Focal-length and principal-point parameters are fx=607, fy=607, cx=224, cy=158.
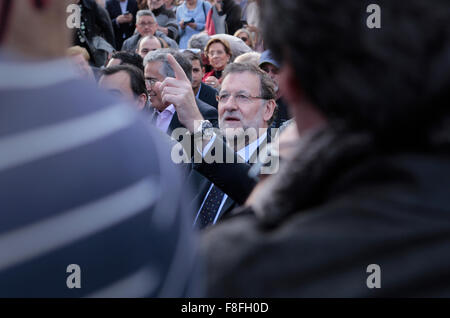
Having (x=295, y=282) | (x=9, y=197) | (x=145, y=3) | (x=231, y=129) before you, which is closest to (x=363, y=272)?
(x=295, y=282)

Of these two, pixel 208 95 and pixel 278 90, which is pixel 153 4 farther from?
pixel 278 90

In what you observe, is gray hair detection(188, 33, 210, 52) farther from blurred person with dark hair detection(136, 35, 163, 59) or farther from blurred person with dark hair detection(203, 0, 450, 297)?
blurred person with dark hair detection(203, 0, 450, 297)

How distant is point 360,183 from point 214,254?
241 mm

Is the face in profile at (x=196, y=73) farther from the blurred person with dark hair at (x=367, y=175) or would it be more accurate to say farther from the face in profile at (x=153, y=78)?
the blurred person with dark hair at (x=367, y=175)

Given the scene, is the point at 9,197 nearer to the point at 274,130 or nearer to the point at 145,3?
the point at 274,130

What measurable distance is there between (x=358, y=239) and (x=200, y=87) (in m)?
4.56

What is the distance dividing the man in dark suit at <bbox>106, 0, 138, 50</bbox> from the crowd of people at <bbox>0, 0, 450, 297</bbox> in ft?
27.0

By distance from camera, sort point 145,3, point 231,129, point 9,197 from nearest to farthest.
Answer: point 9,197
point 231,129
point 145,3

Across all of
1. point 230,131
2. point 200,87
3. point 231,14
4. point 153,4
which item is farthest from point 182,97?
point 231,14

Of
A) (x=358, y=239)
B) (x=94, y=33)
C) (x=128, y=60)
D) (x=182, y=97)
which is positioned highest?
(x=94, y=33)

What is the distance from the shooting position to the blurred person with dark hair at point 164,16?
29.6 feet

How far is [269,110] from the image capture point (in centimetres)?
400
